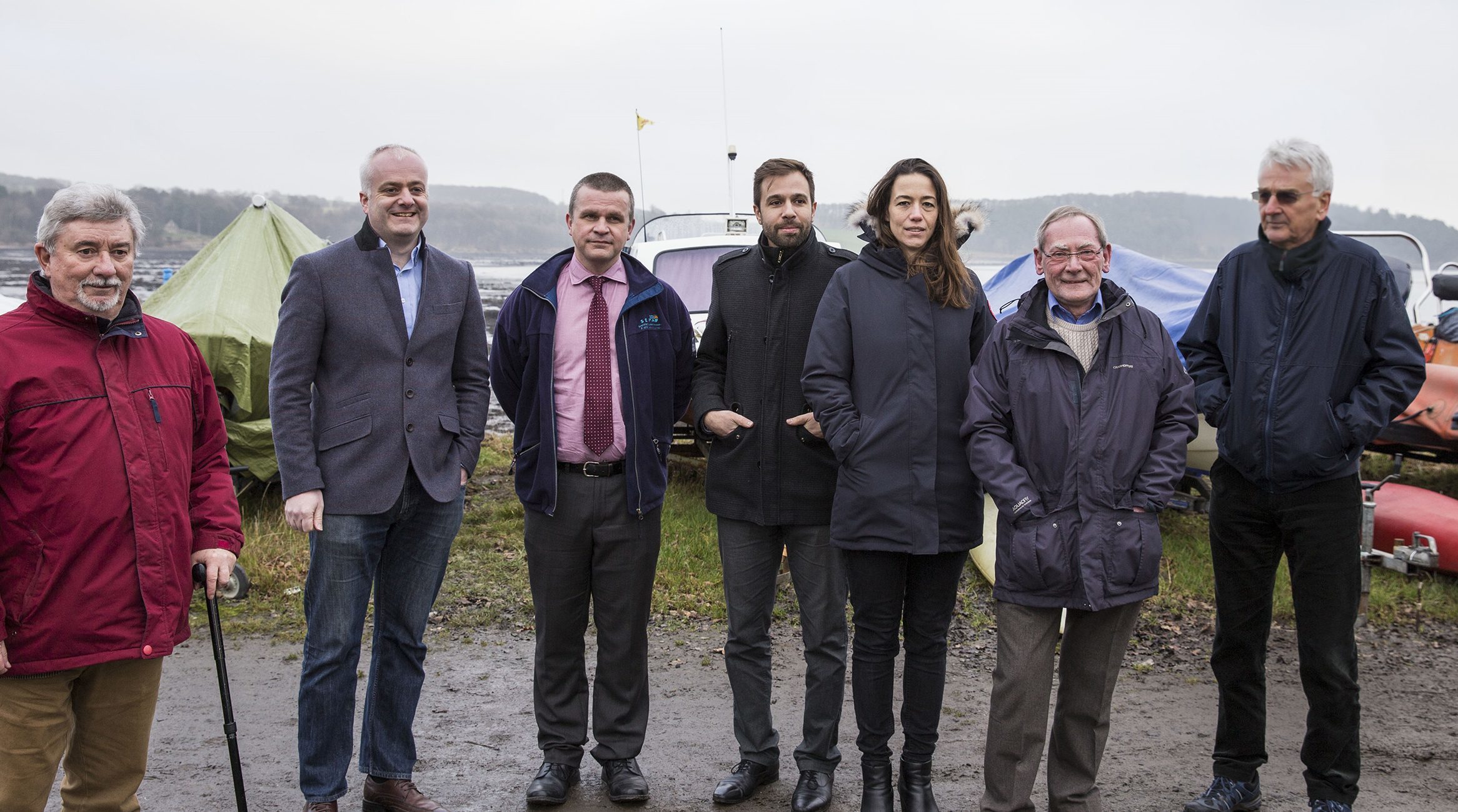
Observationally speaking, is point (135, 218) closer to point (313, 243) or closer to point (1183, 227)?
point (313, 243)

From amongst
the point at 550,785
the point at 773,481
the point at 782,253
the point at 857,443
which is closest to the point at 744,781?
the point at 550,785

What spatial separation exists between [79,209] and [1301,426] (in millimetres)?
3869

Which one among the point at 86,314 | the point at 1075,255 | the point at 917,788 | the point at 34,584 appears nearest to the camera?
the point at 34,584

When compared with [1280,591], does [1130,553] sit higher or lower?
higher

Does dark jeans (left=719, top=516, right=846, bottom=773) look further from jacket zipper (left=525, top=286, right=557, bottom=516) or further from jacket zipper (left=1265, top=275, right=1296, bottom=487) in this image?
jacket zipper (left=1265, top=275, right=1296, bottom=487)

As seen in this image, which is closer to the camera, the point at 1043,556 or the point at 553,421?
the point at 1043,556

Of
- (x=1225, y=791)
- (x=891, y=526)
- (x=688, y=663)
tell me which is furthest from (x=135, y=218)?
(x=1225, y=791)

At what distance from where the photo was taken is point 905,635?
393cm

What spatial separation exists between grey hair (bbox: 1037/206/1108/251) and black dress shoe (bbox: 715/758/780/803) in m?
2.23

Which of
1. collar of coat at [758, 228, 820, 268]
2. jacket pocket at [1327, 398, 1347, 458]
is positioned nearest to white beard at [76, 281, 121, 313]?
collar of coat at [758, 228, 820, 268]

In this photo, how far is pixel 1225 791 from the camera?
404 cm

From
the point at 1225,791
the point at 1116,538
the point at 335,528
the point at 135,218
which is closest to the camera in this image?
the point at 135,218

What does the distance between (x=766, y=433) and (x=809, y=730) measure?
114cm

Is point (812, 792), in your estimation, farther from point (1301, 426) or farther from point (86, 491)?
point (86, 491)
